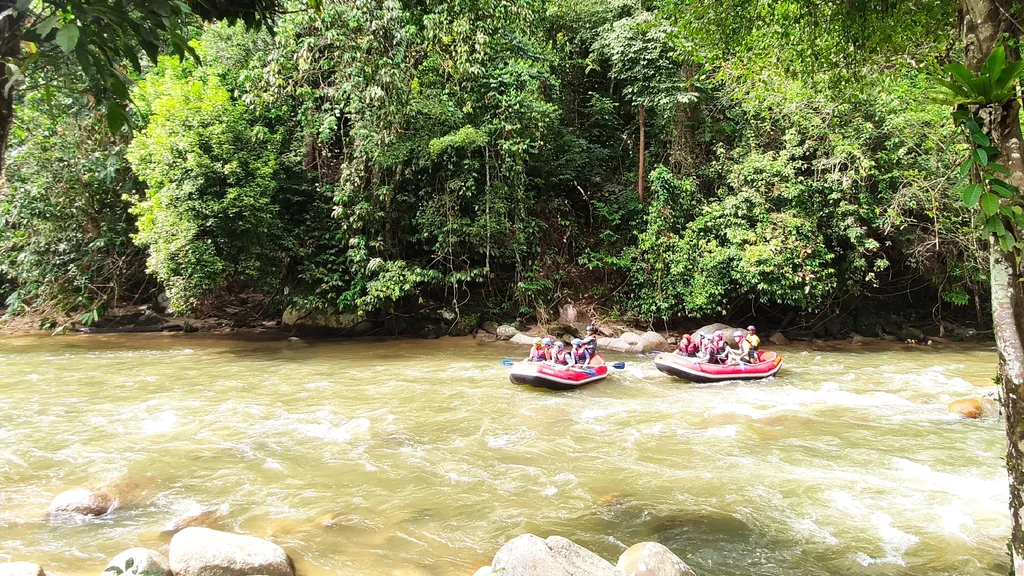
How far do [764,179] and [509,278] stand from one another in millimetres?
6743

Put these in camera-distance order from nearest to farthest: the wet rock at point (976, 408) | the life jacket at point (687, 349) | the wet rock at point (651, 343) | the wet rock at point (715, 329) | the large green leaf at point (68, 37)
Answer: the large green leaf at point (68, 37)
the wet rock at point (976, 408)
the life jacket at point (687, 349)
the wet rock at point (651, 343)
the wet rock at point (715, 329)

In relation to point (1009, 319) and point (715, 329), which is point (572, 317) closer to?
point (715, 329)

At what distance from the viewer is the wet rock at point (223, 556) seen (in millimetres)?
3854

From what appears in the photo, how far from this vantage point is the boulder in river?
3572 millimetres

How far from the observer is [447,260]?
601 inches

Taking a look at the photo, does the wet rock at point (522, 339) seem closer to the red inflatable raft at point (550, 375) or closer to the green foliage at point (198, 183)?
the red inflatable raft at point (550, 375)

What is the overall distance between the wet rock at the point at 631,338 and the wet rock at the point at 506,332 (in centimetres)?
266

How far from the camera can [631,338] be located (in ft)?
45.7

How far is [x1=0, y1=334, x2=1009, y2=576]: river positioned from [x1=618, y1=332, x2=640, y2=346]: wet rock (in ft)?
9.06

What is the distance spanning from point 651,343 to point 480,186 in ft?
18.5

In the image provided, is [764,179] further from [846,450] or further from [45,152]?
[45,152]

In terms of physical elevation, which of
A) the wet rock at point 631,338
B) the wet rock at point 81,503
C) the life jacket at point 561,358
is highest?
the life jacket at point 561,358

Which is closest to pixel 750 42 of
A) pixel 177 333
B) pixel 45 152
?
pixel 177 333

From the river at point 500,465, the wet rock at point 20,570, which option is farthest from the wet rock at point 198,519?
the wet rock at point 20,570
